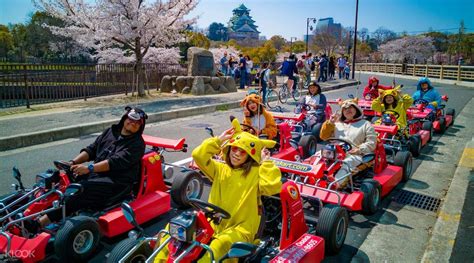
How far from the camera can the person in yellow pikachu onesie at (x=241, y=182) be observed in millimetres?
3443

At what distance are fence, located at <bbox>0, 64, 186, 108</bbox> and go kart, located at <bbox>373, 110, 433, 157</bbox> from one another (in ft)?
35.4

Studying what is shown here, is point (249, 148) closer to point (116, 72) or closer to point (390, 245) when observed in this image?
point (390, 245)

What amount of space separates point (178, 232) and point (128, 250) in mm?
627

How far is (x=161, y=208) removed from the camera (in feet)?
16.2

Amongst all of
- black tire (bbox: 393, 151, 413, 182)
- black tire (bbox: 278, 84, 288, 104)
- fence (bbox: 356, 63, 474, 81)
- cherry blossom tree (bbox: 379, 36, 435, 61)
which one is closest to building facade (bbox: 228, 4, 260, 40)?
cherry blossom tree (bbox: 379, 36, 435, 61)

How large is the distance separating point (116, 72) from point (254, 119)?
11231 mm

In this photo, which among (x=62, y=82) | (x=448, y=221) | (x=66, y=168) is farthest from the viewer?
(x=62, y=82)

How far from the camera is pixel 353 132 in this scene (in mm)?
6047

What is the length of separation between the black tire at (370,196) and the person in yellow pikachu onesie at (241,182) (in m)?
2.07

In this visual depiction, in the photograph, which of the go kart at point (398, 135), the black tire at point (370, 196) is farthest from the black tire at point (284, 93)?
the black tire at point (370, 196)

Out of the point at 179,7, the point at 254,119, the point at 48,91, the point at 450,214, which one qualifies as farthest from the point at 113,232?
the point at 179,7

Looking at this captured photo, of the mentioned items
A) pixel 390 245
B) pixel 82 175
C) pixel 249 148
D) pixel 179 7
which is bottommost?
pixel 390 245

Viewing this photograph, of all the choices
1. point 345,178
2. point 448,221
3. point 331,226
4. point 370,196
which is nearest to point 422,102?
point 448,221

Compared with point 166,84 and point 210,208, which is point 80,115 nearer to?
point 166,84
